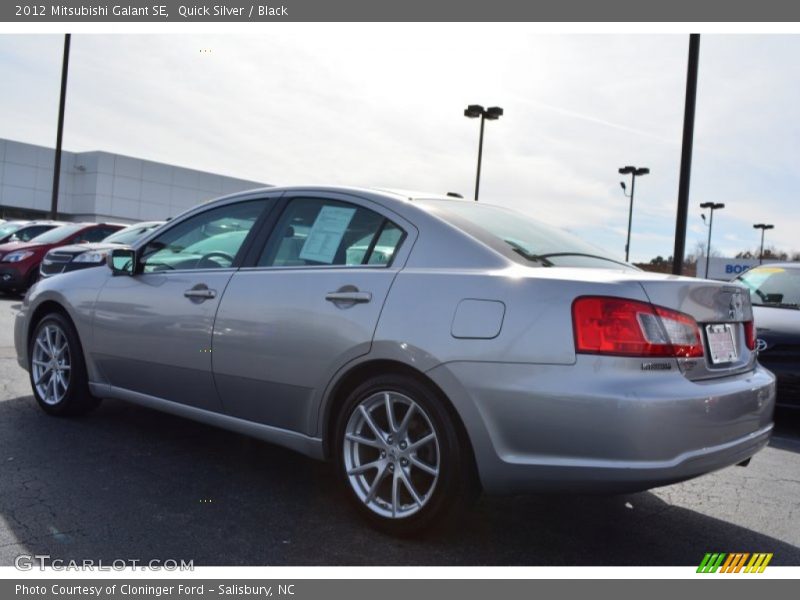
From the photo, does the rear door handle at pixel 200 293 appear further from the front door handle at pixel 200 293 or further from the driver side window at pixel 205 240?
the driver side window at pixel 205 240

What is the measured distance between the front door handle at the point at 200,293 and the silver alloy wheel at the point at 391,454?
118 cm

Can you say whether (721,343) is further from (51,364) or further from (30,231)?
(30,231)

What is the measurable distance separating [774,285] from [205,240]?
18.8 feet

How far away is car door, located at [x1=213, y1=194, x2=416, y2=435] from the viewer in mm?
3457

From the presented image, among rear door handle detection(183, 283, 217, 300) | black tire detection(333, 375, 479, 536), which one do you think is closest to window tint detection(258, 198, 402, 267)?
rear door handle detection(183, 283, 217, 300)

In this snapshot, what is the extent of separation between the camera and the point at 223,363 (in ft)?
13.0

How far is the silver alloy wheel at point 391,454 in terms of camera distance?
3217 mm

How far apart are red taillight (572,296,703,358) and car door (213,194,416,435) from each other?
3.01ft

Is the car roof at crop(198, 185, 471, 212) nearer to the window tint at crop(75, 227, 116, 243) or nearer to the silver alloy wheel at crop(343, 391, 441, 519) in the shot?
the silver alloy wheel at crop(343, 391, 441, 519)

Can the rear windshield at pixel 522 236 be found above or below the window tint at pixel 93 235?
below

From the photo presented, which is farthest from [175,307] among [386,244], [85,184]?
[85,184]

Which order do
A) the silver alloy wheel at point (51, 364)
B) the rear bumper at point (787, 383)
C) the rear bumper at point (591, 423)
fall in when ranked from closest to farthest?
the rear bumper at point (591, 423) → the silver alloy wheel at point (51, 364) → the rear bumper at point (787, 383)

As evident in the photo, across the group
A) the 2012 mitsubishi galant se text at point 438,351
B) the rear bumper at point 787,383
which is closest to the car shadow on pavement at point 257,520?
the 2012 mitsubishi galant se text at point 438,351
